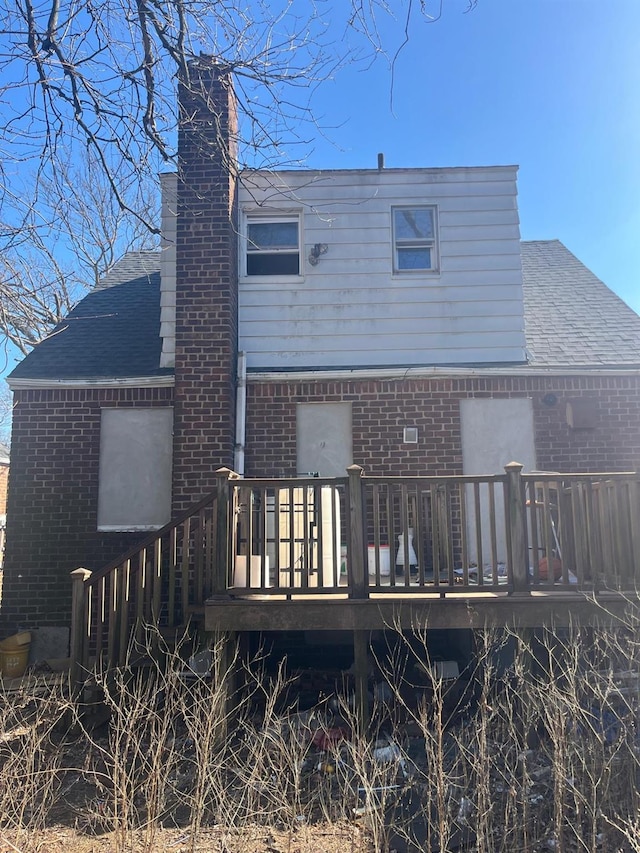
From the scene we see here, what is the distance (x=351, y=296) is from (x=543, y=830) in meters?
6.03

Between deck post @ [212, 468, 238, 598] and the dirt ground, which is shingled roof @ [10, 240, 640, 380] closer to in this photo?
deck post @ [212, 468, 238, 598]

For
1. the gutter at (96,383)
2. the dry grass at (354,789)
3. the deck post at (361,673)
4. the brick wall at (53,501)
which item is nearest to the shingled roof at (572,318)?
the dry grass at (354,789)

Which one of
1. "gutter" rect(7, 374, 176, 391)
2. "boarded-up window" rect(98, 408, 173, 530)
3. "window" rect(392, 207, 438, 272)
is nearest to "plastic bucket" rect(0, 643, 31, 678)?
"boarded-up window" rect(98, 408, 173, 530)

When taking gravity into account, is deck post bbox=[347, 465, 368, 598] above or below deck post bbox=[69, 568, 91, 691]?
above

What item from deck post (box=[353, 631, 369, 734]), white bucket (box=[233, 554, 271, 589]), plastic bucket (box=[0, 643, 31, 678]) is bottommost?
plastic bucket (box=[0, 643, 31, 678])

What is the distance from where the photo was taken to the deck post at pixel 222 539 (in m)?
5.24

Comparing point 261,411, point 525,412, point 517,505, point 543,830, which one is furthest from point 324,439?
point 543,830

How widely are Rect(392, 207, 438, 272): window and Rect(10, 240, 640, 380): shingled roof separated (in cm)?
173

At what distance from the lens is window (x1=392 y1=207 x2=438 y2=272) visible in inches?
331

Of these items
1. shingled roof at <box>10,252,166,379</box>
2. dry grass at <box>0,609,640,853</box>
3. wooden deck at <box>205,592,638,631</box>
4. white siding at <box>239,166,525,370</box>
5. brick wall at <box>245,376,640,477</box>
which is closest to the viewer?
dry grass at <box>0,609,640,853</box>

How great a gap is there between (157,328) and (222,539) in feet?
14.9

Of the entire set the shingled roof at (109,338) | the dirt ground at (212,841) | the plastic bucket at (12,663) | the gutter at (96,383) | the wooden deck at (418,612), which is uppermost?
the shingled roof at (109,338)

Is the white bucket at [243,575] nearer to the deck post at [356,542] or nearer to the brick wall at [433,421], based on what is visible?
the deck post at [356,542]

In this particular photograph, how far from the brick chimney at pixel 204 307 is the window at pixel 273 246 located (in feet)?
1.44
